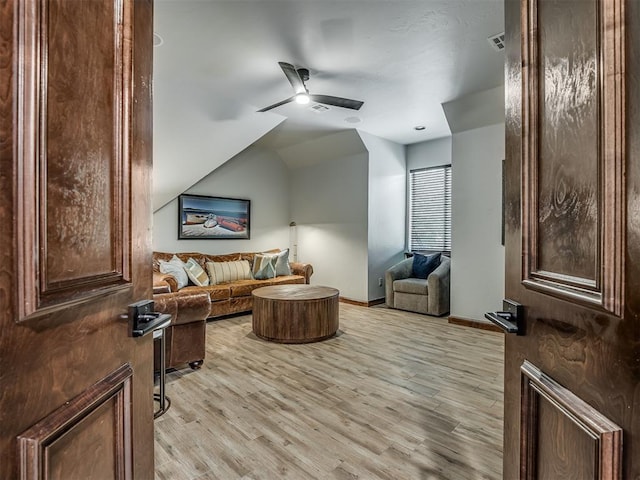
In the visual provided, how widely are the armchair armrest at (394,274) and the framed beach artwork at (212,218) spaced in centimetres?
263

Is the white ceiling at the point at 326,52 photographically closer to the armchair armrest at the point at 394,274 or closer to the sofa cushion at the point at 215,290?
the sofa cushion at the point at 215,290

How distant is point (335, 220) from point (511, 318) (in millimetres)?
5105

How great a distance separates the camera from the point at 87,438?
2.33 ft

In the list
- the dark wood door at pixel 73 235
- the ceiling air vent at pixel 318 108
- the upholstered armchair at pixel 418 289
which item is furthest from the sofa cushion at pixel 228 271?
the dark wood door at pixel 73 235

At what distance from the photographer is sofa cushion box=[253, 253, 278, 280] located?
5.48 m

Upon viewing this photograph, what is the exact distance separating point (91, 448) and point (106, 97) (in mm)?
771

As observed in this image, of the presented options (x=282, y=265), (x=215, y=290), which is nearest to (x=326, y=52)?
(x=215, y=290)

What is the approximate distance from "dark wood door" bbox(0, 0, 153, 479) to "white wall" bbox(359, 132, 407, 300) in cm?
478

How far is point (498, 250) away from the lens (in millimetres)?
4137

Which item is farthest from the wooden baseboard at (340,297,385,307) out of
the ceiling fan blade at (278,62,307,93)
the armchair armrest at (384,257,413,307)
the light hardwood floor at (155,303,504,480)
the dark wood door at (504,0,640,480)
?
the dark wood door at (504,0,640,480)

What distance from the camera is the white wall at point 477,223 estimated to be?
13.6ft

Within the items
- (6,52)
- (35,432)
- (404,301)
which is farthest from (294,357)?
(6,52)

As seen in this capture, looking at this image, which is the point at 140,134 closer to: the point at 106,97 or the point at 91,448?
the point at 106,97

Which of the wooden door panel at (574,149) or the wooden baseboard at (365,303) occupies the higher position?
the wooden door panel at (574,149)
